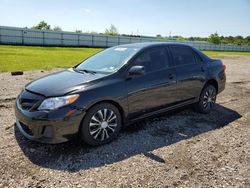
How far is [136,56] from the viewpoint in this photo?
15.3ft

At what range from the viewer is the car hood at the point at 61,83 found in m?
3.84

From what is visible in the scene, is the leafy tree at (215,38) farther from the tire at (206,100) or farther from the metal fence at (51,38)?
the tire at (206,100)

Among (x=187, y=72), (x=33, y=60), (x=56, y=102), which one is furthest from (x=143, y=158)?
(x=33, y=60)

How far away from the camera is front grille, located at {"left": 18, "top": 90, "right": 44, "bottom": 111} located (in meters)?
3.76

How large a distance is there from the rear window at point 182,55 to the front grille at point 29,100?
2.92 meters

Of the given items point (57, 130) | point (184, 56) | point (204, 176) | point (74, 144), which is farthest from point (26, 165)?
point (184, 56)

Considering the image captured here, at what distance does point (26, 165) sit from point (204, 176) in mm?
2436

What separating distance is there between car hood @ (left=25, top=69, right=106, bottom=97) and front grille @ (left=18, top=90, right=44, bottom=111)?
0.08 m

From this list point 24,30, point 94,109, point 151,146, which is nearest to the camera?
point 94,109

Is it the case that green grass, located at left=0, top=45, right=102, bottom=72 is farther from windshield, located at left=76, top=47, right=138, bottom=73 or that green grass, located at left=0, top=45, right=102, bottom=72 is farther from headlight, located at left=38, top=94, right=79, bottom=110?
headlight, located at left=38, top=94, right=79, bottom=110

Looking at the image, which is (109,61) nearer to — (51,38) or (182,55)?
(182,55)

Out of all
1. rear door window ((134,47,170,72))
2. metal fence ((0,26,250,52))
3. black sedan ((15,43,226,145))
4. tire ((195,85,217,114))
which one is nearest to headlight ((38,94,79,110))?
black sedan ((15,43,226,145))

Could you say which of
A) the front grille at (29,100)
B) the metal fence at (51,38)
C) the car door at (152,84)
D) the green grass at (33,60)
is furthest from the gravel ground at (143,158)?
the metal fence at (51,38)

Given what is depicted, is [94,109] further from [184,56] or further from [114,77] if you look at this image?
[184,56]
